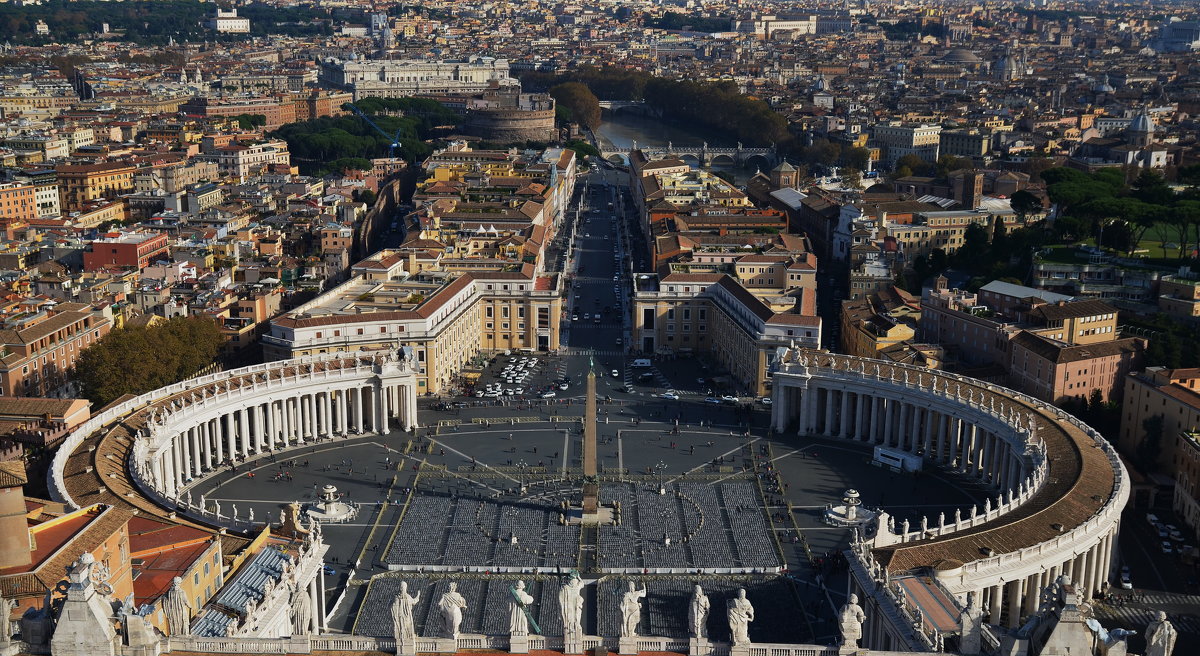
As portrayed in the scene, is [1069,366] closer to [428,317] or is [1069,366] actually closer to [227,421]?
[428,317]

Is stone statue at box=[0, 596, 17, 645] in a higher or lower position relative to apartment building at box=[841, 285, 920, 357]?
higher

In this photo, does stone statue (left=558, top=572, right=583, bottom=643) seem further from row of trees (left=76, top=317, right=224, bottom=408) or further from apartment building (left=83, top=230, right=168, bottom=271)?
apartment building (left=83, top=230, right=168, bottom=271)

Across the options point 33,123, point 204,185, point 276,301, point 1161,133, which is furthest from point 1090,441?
point 33,123

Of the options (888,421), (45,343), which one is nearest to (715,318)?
(888,421)

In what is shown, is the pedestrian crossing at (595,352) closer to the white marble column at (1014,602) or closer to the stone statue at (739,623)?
the white marble column at (1014,602)

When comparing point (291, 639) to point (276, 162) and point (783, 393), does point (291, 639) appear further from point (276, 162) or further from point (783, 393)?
point (276, 162)

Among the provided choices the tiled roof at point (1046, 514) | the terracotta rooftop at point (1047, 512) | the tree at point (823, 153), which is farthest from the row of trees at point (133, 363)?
the tree at point (823, 153)

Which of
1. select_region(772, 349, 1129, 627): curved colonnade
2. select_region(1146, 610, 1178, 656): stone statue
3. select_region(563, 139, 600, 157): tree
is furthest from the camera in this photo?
select_region(563, 139, 600, 157): tree

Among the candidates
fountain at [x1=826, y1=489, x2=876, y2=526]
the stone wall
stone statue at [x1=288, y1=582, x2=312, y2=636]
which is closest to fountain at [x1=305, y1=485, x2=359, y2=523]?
stone statue at [x1=288, y1=582, x2=312, y2=636]
